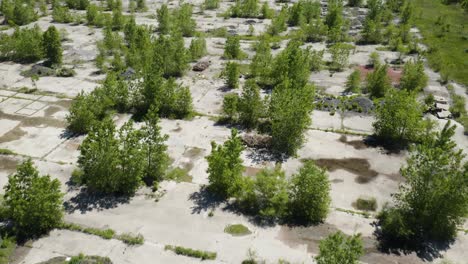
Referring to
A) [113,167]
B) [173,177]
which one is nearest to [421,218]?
[173,177]

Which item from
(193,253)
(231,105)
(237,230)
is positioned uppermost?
(231,105)

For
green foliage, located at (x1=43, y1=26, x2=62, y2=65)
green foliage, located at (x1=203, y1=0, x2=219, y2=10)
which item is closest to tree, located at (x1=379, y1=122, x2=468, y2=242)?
green foliage, located at (x1=43, y1=26, x2=62, y2=65)

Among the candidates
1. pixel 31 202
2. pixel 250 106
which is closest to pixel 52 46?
pixel 250 106

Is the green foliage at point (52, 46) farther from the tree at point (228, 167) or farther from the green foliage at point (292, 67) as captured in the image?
the tree at point (228, 167)

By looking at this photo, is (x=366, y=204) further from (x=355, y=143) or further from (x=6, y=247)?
(x=6, y=247)

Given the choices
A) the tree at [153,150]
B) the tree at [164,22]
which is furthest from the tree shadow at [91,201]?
the tree at [164,22]

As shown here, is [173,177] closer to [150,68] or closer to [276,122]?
[276,122]

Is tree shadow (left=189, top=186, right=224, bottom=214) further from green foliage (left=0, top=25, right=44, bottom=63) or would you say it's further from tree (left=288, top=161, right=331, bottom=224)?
green foliage (left=0, top=25, right=44, bottom=63)
